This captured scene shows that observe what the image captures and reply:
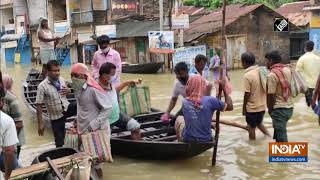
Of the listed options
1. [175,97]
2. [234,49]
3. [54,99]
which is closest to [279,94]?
[175,97]

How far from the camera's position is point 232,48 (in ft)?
78.8

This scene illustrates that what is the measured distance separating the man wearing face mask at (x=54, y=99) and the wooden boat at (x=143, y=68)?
51.7 ft

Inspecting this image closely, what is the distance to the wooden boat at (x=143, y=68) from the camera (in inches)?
896

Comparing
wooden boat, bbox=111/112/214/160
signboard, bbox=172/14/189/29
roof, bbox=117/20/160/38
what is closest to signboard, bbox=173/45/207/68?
signboard, bbox=172/14/189/29

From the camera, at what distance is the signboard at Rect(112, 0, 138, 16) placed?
31763mm

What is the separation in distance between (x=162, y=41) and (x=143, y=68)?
1815 mm

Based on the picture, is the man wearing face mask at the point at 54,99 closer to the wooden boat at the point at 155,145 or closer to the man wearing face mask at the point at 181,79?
the wooden boat at the point at 155,145

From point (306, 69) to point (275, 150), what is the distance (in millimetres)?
2196

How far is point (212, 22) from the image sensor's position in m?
24.5

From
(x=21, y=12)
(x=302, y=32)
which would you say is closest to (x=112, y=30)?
(x=302, y=32)

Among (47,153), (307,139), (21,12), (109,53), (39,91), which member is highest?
(21,12)

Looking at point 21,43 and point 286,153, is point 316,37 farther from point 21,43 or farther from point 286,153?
point 21,43

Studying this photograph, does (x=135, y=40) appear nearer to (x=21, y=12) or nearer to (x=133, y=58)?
(x=133, y=58)

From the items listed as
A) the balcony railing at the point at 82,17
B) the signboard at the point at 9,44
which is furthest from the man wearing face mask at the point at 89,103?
the signboard at the point at 9,44
